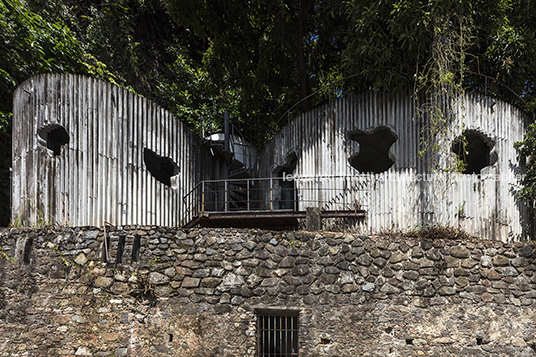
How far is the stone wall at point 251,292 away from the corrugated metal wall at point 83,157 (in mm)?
752

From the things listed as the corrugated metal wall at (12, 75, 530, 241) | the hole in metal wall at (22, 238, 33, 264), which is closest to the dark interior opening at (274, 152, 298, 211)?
the corrugated metal wall at (12, 75, 530, 241)

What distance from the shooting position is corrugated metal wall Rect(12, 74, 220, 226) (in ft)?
26.0

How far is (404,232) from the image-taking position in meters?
8.68

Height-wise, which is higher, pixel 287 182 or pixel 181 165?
pixel 181 165

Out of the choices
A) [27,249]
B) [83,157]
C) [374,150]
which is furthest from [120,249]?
[374,150]

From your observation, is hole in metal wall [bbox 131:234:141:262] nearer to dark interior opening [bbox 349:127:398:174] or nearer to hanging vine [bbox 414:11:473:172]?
hanging vine [bbox 414:11:473:172]

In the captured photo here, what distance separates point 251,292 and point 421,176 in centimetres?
465

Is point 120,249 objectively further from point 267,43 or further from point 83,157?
point 267,43

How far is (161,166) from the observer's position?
1169 cm

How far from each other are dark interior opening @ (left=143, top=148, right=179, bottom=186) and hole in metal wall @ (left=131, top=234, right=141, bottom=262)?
113 inches

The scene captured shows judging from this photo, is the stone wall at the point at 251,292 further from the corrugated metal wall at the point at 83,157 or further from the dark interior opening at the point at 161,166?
the dark interior opening at the point at 161,166

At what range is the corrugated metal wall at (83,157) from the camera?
26.0 ft

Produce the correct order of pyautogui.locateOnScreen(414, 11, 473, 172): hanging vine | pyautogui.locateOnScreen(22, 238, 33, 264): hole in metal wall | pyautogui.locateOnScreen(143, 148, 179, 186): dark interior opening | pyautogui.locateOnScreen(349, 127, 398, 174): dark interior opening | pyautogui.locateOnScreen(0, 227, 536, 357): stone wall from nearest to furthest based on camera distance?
pyautogui.locateOnScreen(0, 227, 536, 357): stone wall < pyautogui.locateOnScreen(22, 238, 33, 264): hole in metal wall < pyautogui.locateOnScreen(414, 11, 473, 172): hanging vine < pyautogui.locateOnScreen(143, 148, 179, 186): dark interior opening < pyautogui.locateOnScreen(349, 127, 398, 174): dark interior opening

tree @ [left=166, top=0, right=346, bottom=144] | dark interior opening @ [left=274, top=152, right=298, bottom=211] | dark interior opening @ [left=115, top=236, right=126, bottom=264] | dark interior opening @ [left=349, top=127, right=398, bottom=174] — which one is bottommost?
dark interior opening @ [left=115, top=236, right=126, bottom=264]
